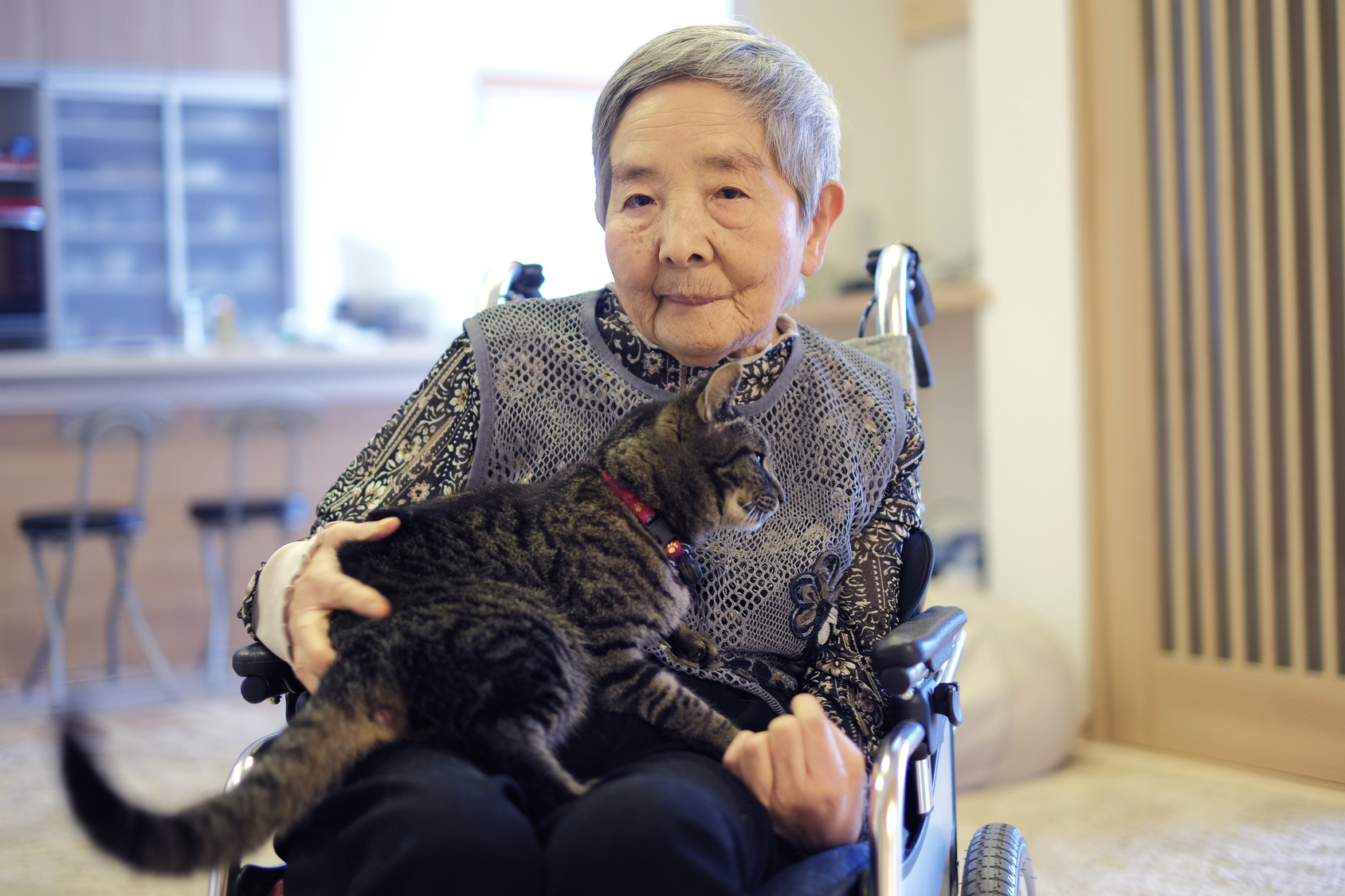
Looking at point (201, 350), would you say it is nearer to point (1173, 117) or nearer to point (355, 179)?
point (355, 179)

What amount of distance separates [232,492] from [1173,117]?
3.31 meters

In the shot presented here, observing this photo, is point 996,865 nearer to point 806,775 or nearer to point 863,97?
point 806,775

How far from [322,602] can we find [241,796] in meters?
0.21

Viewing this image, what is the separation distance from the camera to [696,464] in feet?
3.88

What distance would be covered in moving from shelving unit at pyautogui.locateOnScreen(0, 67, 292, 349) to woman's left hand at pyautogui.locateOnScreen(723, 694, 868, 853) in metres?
5.38

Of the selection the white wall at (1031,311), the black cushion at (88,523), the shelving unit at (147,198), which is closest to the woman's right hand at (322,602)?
the white wall at (1031,311)

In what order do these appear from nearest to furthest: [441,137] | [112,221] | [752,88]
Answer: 1. [752,88]
2. [112,221]
3. [441,137]

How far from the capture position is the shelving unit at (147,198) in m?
5.73

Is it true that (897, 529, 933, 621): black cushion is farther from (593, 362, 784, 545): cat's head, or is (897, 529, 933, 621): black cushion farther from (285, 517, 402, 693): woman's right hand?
(285, 517, 402, 693): woman's right hand

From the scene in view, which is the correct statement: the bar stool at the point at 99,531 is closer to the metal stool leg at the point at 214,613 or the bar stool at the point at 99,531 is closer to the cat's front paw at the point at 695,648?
the metal stool leg at the point at 214,613

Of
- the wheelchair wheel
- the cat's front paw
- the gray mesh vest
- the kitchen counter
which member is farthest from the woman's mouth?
the kitchen counter

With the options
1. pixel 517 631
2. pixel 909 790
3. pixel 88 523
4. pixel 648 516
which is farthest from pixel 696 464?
pixel 88 523

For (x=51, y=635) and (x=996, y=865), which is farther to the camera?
(x=51, y=635)

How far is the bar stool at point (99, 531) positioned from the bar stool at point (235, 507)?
0.18 metres
